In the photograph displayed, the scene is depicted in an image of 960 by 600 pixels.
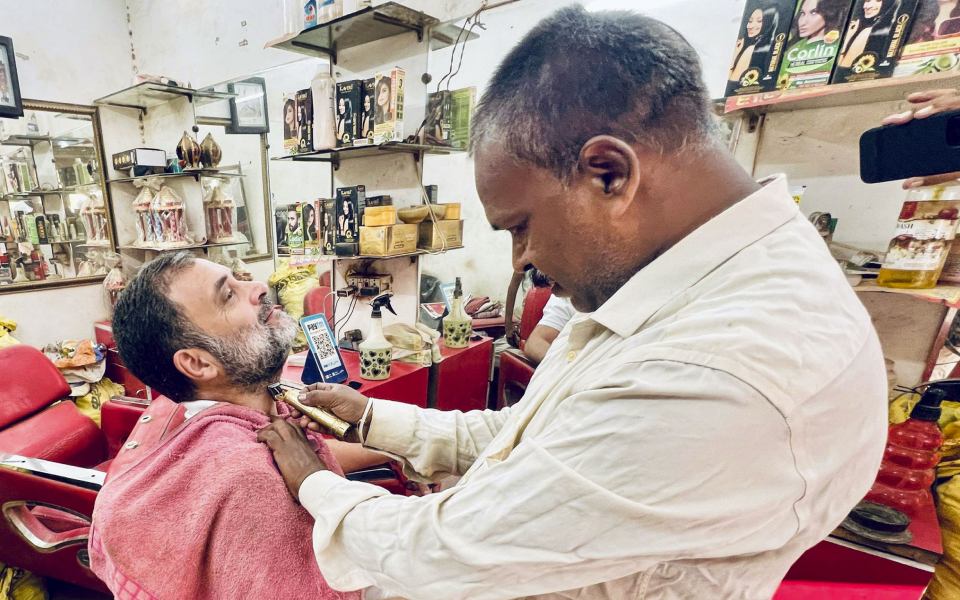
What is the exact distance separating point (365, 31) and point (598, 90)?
6.09 ft

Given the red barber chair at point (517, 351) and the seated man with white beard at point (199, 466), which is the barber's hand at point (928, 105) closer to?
the red barber chair at point (517, 351)

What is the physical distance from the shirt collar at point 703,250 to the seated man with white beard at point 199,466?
0.90 metres

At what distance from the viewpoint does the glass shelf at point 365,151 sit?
1947mm

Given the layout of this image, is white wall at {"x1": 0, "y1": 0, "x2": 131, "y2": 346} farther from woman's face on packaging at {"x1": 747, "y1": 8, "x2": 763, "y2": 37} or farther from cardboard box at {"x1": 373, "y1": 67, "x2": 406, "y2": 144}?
woman's face on packaging at {"x1": 747, "y1": 8, "x2": 763, "y2": 37}

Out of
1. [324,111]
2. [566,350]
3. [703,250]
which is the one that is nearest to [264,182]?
[324,111]

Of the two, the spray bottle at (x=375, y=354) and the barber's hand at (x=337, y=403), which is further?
the spray bottle at (x=375, y=354)

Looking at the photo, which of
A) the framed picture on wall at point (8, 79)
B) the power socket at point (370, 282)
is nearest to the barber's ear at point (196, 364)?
the power socket at point (370, 282)

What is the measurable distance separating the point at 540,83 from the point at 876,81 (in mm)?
1301

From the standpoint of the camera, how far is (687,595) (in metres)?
0.57

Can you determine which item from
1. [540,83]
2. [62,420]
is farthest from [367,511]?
[62,420]

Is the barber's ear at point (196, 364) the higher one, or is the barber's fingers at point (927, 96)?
the barber's fingers at point (927, 96)

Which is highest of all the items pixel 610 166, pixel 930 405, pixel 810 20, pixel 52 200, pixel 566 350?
→ pixel 810 20

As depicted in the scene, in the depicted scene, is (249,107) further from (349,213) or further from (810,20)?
(810,20)

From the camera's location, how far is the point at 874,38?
124 centimetres
